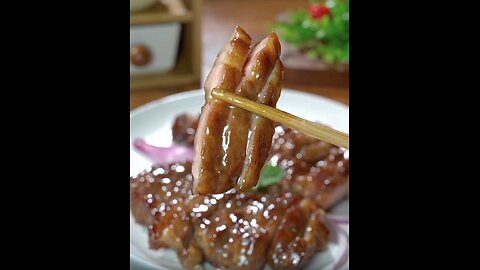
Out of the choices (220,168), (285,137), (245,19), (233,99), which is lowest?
(245,19)

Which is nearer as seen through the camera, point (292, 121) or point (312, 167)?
point (292, 121)

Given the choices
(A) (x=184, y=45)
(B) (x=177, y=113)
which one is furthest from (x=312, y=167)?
(A) (x=184, y=45)

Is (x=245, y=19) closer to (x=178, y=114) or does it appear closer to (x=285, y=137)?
(x=178, y=114)

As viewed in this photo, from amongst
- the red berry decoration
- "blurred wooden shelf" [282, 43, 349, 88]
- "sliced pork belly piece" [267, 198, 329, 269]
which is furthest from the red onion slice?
the red berry decoration

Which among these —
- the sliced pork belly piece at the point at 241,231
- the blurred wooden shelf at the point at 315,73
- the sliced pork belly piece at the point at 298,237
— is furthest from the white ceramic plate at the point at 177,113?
the blurred wooden shelf at the point at 315,73

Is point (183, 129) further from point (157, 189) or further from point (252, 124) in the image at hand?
point (252, 124)

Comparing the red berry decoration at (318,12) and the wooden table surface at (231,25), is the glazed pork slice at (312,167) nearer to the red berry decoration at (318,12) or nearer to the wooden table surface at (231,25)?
the wooden table surface at (231,25)
